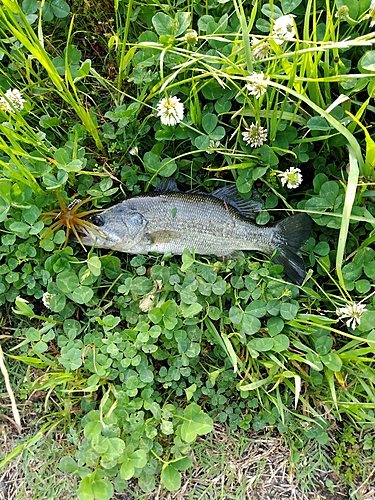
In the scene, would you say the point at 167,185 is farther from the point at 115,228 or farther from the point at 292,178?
the point at 292,178

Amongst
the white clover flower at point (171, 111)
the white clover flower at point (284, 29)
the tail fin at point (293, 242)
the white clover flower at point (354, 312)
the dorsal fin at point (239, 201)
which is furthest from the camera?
the dorsal fin at point (239, 201)

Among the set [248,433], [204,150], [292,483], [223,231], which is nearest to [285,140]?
[204,150]

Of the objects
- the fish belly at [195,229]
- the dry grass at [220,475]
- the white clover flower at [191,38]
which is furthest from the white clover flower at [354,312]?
the white clover flower at [191,38]

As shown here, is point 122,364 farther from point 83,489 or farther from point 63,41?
point 63,41

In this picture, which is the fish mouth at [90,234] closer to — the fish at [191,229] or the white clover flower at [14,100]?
the fish at [191,229]

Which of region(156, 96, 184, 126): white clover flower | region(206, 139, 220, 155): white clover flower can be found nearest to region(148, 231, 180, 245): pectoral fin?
region(206, 139, 220, 155): white clover flower

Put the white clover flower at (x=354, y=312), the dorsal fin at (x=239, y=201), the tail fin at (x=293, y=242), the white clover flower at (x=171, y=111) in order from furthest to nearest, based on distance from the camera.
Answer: the dorsal fin at (x=239, y=201) < the tail fin at (x=293, y=242) < the white clover flower at (x=354, y=312) < the white clover flower at (x=171, y=111)
